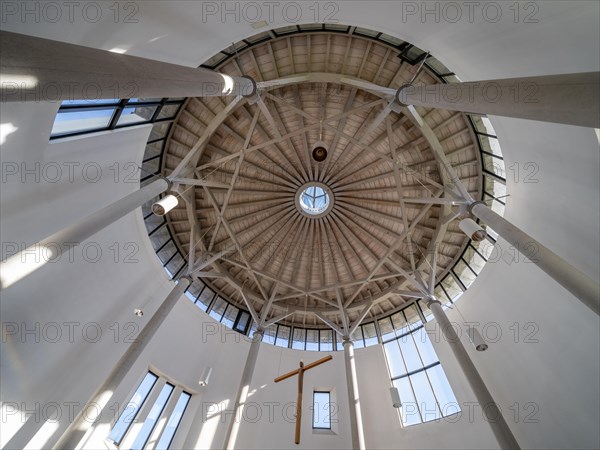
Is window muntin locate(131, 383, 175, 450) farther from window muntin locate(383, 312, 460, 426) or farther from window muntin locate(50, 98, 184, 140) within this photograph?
window muntin locate(50, 98, 184, 140)

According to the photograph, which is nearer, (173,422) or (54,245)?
(54,245)

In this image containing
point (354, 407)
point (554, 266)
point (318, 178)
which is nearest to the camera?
point (554, 266)

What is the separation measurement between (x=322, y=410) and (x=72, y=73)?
18.3 metres

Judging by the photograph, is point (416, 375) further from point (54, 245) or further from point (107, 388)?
point (54, 245)

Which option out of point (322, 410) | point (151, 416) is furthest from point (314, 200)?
point (151, 416)

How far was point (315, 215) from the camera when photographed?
18.3 m

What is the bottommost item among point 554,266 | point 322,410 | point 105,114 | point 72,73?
point 72,73

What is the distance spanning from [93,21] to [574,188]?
13.7 meters

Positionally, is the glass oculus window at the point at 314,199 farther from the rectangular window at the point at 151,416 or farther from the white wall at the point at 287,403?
the rectangular window at the point at 151,416

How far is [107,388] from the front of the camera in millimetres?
9438

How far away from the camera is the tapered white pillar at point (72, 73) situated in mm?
3490

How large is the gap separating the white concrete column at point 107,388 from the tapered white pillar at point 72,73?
8.64 meters

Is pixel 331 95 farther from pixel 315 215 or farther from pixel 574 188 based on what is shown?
pixel 574 188

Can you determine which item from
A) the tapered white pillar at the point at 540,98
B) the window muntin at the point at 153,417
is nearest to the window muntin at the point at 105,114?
the tapered white pillar at the point at 540,98
